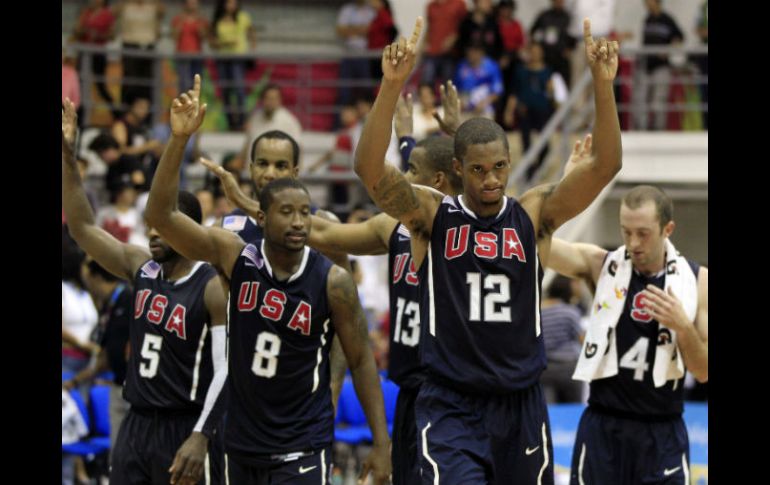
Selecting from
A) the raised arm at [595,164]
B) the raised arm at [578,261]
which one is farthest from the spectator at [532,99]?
the raised arm at [595,164]

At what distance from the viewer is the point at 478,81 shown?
1761 centimetres

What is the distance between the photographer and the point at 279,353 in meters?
7.31

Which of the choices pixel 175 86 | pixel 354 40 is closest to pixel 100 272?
pixel 175 86

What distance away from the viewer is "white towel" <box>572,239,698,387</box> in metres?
7.94

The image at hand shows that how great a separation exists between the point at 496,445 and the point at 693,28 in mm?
15096

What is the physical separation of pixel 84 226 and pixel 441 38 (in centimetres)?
1104

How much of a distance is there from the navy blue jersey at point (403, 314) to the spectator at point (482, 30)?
10.4 metres

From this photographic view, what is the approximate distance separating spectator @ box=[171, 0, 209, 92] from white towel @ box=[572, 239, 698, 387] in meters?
11.3

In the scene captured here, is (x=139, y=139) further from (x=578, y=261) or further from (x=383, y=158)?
(x=383, y=158)

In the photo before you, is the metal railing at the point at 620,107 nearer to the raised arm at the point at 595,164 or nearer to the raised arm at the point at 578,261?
the raised arm at the point at 578,261

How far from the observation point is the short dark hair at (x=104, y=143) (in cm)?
1638

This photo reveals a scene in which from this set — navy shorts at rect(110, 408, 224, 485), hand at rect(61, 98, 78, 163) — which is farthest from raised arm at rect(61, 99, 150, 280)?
navy shorts at rect(110, 408, 224, 485)

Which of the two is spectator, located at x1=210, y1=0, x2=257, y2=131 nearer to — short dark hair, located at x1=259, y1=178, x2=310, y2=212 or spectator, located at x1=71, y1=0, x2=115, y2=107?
spectator, located at x1=71, y1=0, x2=115, y2=107
